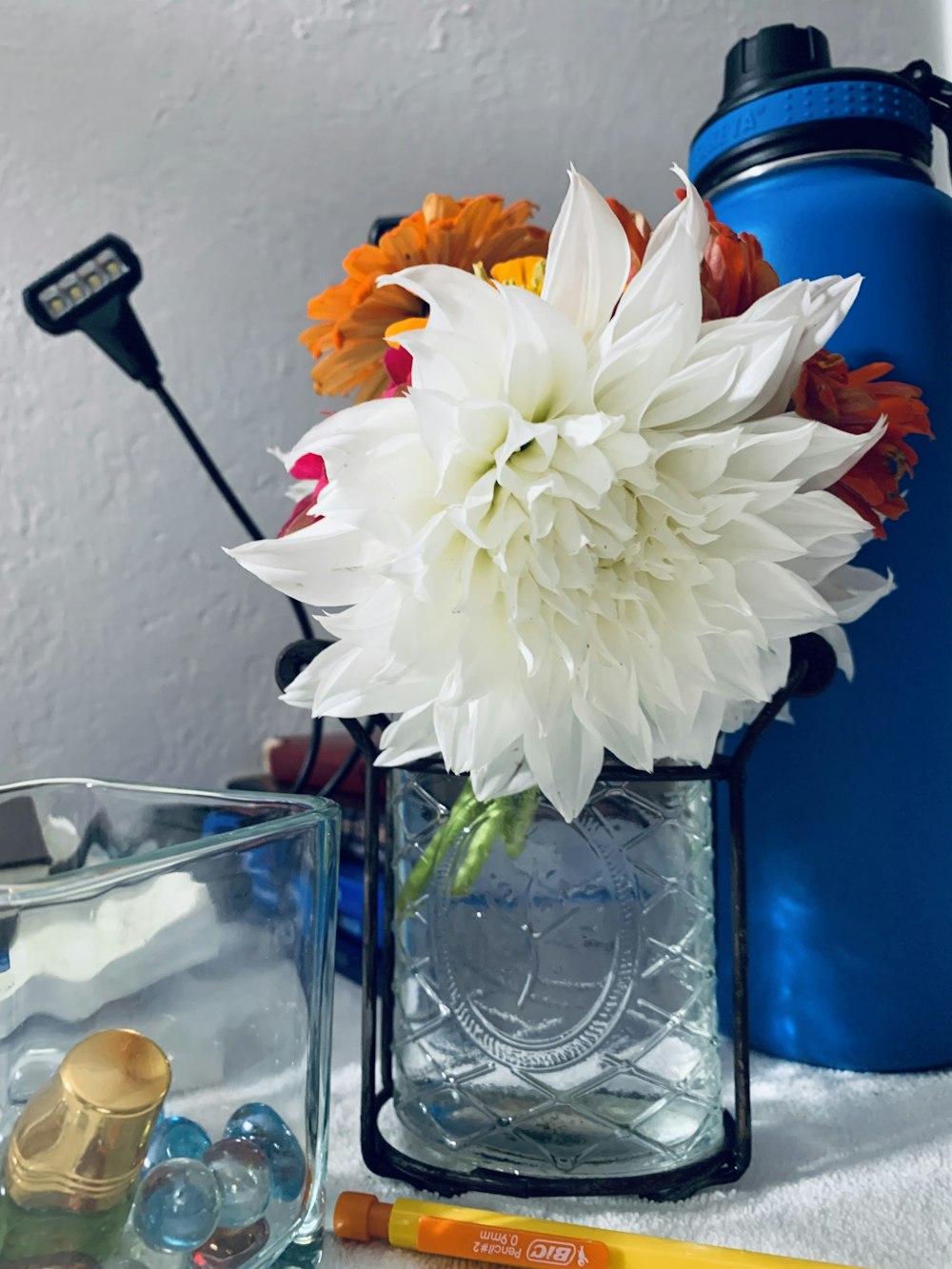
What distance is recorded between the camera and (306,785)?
649 mm

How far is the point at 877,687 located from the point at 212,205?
521mm

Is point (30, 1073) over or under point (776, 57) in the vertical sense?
under

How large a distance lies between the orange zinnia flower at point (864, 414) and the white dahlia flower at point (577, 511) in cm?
2

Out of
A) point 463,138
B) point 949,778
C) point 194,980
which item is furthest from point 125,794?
point 463,138

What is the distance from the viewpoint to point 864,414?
0.36m

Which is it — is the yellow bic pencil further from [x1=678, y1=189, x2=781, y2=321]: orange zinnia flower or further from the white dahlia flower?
[x1=678, y1=189, x2=781, y2=321]: orange zinnia flower

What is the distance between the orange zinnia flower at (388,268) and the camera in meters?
0.42

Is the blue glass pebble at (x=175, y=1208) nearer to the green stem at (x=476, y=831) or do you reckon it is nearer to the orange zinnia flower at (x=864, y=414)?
the green stem at (x=476, y=831)

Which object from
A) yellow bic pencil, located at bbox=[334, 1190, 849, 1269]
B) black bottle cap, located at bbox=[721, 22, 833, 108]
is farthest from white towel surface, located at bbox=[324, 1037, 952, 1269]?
black bottle cap, located at bbox=[721, 22, 833, 108]

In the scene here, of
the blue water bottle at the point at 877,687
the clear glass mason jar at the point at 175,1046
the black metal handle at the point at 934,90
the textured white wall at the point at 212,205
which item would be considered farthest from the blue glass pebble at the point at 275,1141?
the black metal handle at the point at 934,90

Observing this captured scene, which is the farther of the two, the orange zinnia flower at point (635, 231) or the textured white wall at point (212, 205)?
the textured white wall at point (212, 205)

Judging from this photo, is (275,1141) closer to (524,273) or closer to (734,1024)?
(734,1024)

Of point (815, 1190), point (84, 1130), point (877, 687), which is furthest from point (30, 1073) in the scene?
point (877, 687)

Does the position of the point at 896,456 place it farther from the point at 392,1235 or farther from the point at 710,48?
the point at 710,48
